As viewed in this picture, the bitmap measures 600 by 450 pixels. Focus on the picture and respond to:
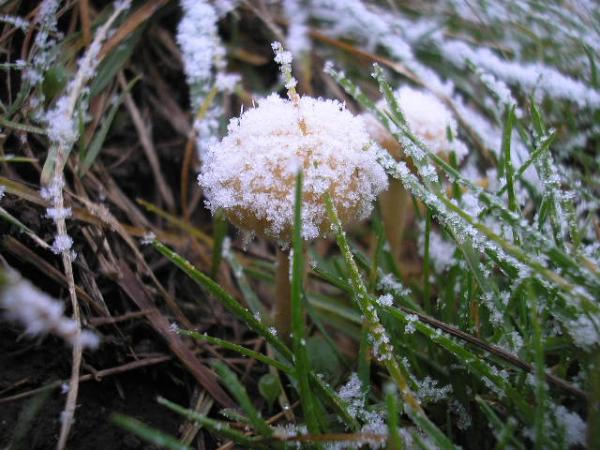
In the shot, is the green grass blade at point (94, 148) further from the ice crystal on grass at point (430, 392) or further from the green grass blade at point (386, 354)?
the ice crystal on grass at point (430, 392)

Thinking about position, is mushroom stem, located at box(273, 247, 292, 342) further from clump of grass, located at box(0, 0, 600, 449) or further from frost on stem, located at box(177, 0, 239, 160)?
frost on stem, located at box(177, 0, 239, 160)

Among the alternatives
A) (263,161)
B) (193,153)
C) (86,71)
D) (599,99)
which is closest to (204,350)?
(263,161)

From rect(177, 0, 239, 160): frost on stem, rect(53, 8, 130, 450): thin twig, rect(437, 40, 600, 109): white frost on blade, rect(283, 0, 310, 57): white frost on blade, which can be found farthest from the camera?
rect(283, 0, 310, 57): white frost on blade

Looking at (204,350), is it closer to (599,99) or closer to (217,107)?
(217,107)

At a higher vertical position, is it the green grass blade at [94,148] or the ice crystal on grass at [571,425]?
the green grass blade at [94,148]

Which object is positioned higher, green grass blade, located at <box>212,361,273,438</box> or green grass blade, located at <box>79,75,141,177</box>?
green grass blade, located at <box>79,75,141,177</box>

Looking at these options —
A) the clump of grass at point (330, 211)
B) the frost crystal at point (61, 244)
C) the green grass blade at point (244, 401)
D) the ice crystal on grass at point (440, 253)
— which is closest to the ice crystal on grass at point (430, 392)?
the clump of grass at point (330, 211)

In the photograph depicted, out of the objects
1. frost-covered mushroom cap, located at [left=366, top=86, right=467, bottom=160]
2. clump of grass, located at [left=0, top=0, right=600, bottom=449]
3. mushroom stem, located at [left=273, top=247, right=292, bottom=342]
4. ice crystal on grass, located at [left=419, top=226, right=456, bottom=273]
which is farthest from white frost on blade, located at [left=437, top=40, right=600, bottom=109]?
A: mushroom stem, located at [left=273, top=247, right=292, bottom=342]
